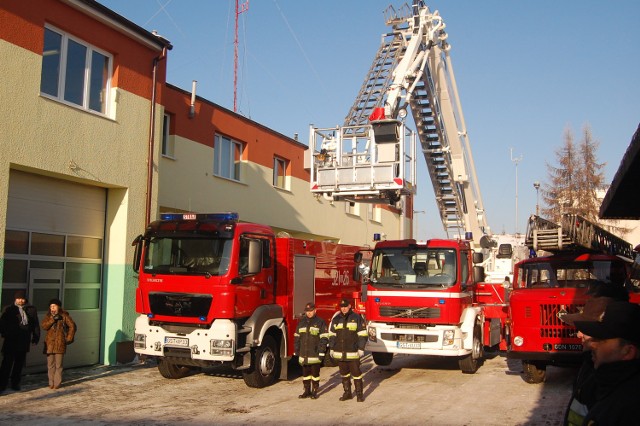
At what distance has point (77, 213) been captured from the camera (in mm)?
13211

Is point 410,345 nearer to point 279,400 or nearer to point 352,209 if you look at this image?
point 279,400

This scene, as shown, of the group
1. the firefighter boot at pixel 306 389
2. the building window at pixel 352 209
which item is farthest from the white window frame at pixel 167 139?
the building window at pixel 352 209

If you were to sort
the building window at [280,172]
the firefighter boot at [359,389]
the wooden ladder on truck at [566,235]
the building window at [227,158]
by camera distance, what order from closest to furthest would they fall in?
the firefighter boot at [359,389]
the wooden ladder on truck at [566,235]
the building window at [227,158]
the building window at [280,172]

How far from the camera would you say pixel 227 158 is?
19266 mm

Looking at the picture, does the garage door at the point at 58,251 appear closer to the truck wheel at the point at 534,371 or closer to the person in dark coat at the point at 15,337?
the person in dark coat at the point at 15,337

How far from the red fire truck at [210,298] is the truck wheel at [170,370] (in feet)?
0.06

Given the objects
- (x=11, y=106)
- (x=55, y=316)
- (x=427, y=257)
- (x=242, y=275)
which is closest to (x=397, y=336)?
(x=427, y=257)

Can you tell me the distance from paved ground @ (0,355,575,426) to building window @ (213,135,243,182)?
24.1 feet

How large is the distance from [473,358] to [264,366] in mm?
4266

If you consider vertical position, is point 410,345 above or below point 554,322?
below

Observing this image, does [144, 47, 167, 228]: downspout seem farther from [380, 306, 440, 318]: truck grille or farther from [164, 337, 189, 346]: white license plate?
[380, 306, 440, 318]: truck grille

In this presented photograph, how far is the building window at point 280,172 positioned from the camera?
71.8 ft

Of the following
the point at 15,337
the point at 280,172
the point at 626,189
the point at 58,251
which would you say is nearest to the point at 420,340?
the point at 626,189

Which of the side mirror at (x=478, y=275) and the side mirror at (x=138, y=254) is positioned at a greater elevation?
the side mirror at (x=138, y=254)
